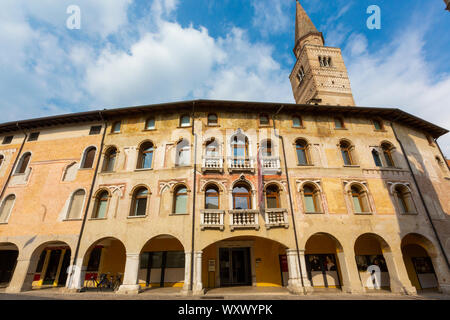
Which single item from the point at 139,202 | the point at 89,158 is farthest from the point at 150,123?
the point at 139,202

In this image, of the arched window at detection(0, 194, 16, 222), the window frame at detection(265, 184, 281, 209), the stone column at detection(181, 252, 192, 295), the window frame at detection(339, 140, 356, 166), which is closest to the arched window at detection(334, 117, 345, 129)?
the window frame at detection(339, 140, 356, 166)

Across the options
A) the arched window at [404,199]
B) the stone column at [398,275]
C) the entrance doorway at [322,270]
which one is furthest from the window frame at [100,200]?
the arched window at [404,199]

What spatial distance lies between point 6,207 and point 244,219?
57.9ft

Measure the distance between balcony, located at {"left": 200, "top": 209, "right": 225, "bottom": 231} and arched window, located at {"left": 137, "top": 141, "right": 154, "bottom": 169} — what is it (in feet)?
18.9

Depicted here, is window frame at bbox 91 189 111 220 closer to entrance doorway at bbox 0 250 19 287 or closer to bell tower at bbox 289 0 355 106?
entrance doorway at bbox 0 250 19 287

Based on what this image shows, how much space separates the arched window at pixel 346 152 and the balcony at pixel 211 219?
1059 cm

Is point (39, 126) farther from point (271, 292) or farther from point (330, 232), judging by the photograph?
point (330, 232)

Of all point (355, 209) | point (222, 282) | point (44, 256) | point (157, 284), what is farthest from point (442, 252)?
point (44, 256)

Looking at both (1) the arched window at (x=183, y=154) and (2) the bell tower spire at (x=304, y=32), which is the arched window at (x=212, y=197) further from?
(2) the bell tower spire at (x=304, y=32)
